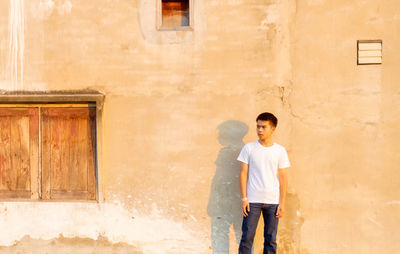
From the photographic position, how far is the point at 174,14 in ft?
14.3

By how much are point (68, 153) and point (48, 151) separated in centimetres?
25

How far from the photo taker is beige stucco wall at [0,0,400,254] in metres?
3.99

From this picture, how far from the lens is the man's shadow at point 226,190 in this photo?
13.6ft

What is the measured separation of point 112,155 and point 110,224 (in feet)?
2.70

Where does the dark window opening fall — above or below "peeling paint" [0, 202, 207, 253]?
above

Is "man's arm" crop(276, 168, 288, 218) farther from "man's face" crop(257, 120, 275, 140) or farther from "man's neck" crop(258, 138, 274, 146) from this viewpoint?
"man's face" crop(257, 120, 275, 140)

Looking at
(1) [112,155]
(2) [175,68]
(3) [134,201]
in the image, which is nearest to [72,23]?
(2) [175,68]

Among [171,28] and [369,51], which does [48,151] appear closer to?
[171,28]

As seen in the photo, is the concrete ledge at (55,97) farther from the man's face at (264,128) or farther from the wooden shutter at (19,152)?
the man's face at (264,128)

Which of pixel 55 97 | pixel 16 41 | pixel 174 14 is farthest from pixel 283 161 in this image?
pixel 16 41

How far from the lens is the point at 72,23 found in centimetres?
430

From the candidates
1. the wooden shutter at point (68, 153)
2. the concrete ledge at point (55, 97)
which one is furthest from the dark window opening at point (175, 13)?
the wooden shutter at point (68, 153)

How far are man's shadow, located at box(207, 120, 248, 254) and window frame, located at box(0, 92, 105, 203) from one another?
1.38 metres

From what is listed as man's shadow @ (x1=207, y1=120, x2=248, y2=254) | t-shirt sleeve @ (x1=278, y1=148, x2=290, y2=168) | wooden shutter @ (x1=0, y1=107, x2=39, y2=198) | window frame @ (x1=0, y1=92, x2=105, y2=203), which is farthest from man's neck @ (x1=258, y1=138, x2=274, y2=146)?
wooden shutter @ (x1=0, y1=107, x2=39, y2=198)
